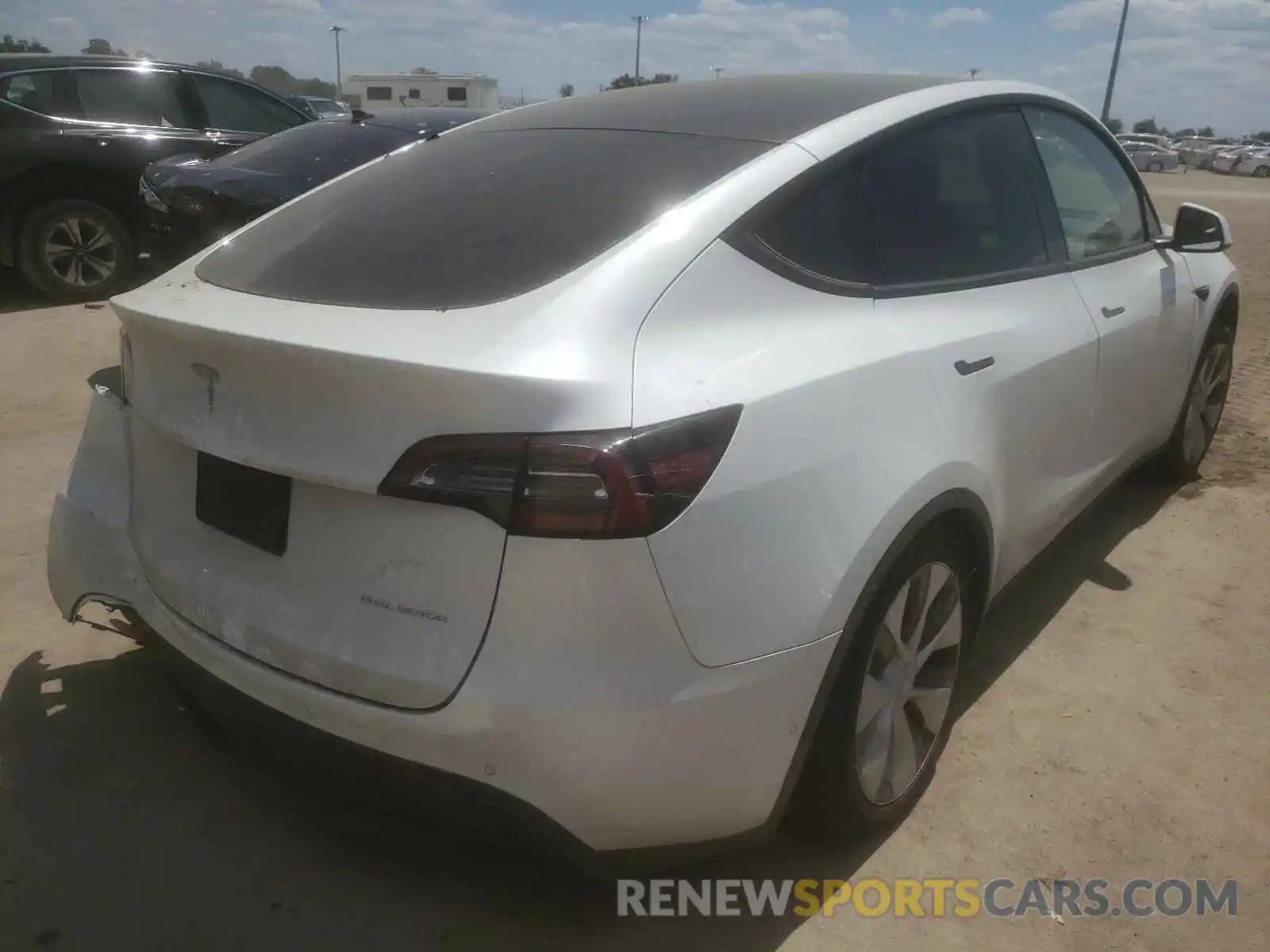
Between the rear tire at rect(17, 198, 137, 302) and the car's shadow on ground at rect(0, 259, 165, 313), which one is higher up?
the rear tire at rect(17, 198, 137, 302)

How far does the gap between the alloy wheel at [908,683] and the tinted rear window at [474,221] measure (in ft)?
3.20

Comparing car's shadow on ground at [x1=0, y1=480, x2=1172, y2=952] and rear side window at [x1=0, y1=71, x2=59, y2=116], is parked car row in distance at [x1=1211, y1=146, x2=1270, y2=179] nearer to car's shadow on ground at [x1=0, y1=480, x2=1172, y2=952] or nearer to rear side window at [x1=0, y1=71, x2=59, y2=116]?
rear side window at [x1=0, y1=71, x2=59, y2=116]

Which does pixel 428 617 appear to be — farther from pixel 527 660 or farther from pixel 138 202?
pixel 138 202

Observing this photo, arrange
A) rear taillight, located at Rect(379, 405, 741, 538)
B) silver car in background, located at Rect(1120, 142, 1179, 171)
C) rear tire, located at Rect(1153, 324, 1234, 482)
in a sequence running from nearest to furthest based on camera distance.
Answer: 1. rear taillight, located at Rect(379, 405, 741, 538)
2. rear tire, located at Rect(1153, 324, 1234, 482)
3. silver car in background, located at Rect(1120, 142, 1179, 171)

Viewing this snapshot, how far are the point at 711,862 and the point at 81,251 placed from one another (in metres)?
7.57

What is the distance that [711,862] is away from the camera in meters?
2.26

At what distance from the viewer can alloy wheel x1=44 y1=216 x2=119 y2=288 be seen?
7.73 m

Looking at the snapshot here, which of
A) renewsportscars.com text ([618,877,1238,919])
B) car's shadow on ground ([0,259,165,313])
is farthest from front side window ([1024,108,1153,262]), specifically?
car's shadow on ground ([0,259,165,313])

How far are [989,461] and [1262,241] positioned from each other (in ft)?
45.1

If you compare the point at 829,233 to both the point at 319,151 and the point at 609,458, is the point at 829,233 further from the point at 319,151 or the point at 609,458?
the point at 319,151

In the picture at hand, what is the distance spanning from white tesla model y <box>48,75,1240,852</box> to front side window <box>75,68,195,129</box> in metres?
6.64

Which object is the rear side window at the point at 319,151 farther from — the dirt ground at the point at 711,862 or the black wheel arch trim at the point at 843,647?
the black wheel arch trim at the point at 843,647

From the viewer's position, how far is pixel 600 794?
1.69 m

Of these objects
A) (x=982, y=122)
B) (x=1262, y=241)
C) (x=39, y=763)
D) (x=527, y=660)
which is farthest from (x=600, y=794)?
(x=1262, y=241)
